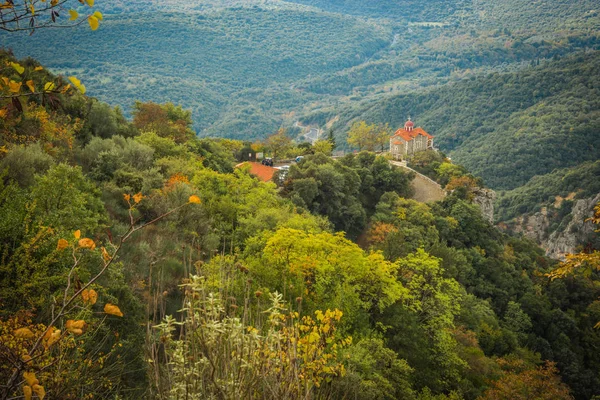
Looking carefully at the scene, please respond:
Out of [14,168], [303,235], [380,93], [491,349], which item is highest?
[14,168]

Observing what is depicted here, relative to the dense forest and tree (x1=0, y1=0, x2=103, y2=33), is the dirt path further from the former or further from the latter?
tree (x1=0, y1=0, x2=103, y2=33)

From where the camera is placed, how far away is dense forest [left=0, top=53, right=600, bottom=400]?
4.56 meters

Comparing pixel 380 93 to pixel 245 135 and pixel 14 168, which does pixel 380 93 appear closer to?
pixel 245 135

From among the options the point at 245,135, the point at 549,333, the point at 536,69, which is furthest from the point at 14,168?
the point at 536,69

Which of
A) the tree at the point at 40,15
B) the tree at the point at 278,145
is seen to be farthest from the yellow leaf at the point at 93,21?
the tree at the point at 278,145

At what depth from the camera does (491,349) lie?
75.5 feet

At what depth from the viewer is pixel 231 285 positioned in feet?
18.0

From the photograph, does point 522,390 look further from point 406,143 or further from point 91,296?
point 406,143

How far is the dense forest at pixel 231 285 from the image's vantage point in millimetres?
4559

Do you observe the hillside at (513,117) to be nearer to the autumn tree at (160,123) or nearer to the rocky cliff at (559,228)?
the rocky cliff at (559,228)

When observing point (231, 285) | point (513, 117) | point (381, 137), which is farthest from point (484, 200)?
point (513, 117)

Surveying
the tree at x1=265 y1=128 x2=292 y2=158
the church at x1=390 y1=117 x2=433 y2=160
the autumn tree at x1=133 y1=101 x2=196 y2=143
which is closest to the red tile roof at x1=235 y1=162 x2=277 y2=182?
the autumn tree at x1=133 y1=101 x2=196 y2=143

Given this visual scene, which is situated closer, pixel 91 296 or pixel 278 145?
pixel 91 296

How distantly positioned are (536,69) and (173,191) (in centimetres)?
13126
